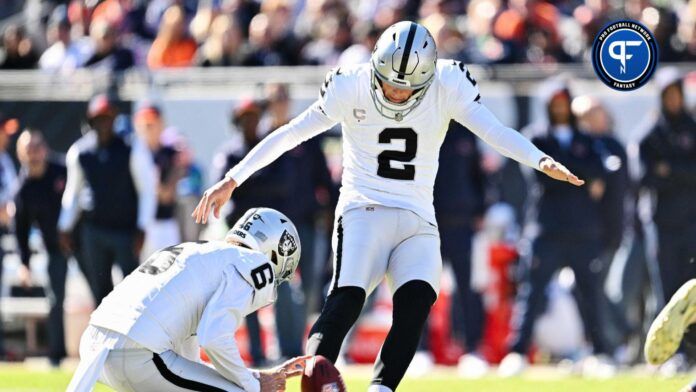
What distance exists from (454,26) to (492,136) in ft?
21.6

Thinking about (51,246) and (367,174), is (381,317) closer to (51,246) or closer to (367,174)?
(51,246)

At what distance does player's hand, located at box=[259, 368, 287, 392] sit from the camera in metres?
6.53

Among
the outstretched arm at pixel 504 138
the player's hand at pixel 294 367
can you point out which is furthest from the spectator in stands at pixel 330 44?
the player's hand at pixel 294 367

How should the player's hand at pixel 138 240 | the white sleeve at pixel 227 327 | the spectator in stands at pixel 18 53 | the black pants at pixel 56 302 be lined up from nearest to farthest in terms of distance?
the white sleeve at pixel 227 327 < the player's hand at pixel 138 240 < the black pants at pixel 56 302 < the spectator in stands at pixel 18 53

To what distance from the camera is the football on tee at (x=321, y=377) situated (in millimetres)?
6191

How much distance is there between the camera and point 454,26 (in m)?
13.3

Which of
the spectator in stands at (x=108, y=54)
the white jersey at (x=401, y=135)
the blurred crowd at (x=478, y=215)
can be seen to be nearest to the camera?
the white jersey at (x=401, y=135)

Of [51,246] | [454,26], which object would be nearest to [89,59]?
[51,246]

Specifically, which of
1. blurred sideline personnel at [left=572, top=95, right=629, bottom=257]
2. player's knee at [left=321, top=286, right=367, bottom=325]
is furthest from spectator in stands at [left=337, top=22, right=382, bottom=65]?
player's knee at [left=321, top=286, right=367, bottom=325]

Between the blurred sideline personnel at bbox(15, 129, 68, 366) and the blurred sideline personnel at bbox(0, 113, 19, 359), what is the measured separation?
0.43 meters

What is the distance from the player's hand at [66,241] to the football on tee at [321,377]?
6245 millimetres

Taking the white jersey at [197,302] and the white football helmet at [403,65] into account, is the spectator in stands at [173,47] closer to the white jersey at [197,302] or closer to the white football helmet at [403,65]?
the white football helmet at [403,65]

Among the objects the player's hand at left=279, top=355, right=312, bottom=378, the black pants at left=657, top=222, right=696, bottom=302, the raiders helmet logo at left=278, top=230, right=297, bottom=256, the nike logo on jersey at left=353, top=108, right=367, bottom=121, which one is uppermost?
the nike logo on jersey at left=353, top=108, right=367, bottom=121

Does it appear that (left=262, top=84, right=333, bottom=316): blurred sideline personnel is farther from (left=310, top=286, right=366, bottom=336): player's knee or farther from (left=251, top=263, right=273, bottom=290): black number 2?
(left=251, top=263, right=273, bottom=290): black number 2
